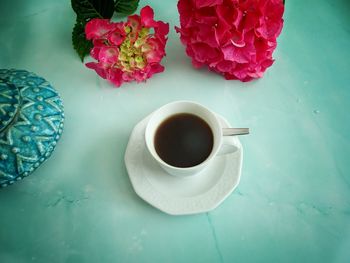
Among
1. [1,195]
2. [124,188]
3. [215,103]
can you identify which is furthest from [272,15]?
[1,195]

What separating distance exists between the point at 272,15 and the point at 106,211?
0.50 m

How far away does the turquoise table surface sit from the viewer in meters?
0.69

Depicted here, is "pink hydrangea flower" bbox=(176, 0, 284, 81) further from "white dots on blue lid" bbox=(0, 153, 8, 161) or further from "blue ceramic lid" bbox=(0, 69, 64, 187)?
"white dots on blue lid" bbox=(0, 153, 8, 161)

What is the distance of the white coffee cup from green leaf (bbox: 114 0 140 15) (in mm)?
335

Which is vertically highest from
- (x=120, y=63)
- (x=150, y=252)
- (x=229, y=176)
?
(x=120, y=63)

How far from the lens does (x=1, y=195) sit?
73 cm

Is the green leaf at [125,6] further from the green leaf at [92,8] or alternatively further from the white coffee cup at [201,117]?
the white coffee cup at [201,117]

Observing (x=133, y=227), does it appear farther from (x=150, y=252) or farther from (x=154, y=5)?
(x=154, y=5)

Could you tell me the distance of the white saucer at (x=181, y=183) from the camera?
2.17 ft

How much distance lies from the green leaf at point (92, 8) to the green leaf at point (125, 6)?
5cm

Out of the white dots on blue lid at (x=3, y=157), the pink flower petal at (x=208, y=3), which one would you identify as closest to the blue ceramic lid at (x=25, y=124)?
the white dots on blue lid at (x=3, y=157)

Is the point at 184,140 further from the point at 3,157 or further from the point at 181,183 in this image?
the point at 3,157

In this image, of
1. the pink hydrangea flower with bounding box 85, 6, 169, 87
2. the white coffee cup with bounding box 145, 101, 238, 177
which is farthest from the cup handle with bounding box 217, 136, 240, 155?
the pink hydrangea flower with bounding box 85, 6, 169, 87

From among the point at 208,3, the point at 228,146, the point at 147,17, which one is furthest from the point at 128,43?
the point at 228,146
